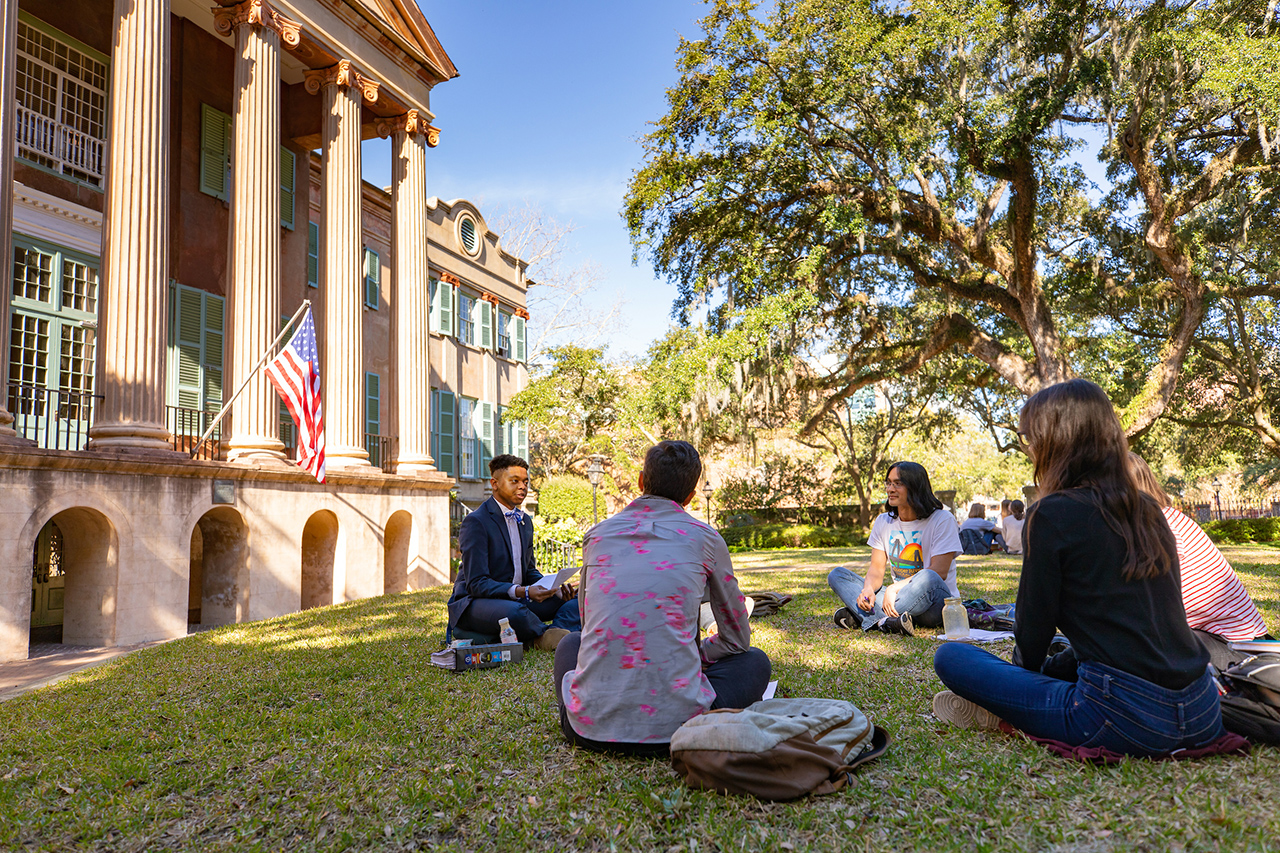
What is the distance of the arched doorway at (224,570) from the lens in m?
11.2

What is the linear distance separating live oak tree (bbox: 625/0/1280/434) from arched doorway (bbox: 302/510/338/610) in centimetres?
881

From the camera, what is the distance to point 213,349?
543 inches

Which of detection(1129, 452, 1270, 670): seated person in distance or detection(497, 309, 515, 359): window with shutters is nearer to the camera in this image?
detection(1129, 452, 1270, 670): seated person in distance

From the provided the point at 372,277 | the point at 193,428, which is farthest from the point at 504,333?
the point at 193,428

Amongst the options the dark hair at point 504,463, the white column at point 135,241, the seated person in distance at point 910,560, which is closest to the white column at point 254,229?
the white column at point 135,241

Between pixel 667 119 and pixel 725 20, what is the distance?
2.13m

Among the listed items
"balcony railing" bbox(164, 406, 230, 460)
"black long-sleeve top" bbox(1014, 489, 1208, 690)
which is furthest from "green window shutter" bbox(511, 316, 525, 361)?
"black long-sleeve top" bbox(1014, 489, 1208, 690)

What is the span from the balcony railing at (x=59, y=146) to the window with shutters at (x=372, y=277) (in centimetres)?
604

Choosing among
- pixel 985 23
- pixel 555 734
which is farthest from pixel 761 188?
pixel 555 734

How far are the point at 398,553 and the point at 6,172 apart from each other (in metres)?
8.46

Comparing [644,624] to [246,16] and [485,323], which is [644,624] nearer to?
[246,16]

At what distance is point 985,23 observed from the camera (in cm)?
1357

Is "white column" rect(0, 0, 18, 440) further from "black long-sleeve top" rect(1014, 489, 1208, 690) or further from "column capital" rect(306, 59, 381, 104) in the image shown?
"black long-sleeve top" rect(1014, 489, 1208, 690)

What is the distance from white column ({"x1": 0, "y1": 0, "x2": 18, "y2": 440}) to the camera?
338 inches
